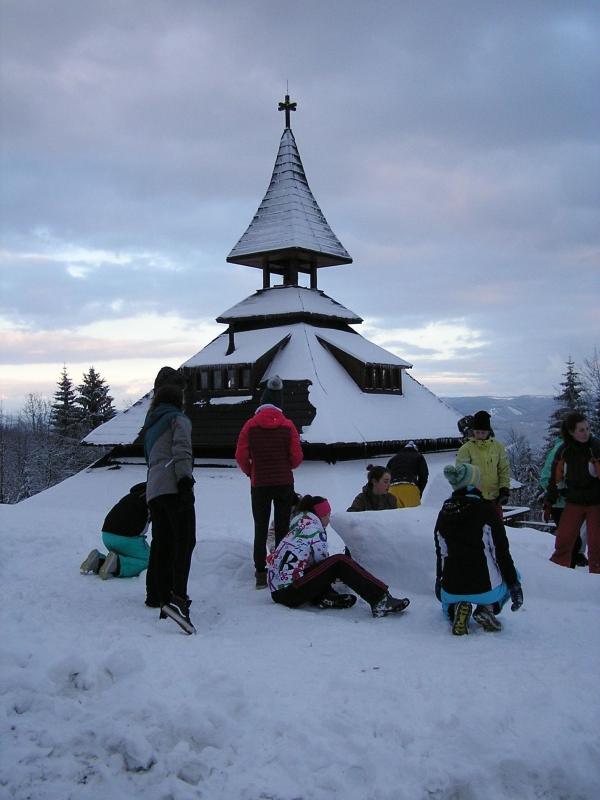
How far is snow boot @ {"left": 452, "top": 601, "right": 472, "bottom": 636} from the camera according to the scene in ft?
17.4

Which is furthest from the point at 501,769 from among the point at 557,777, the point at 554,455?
the point at 554,455

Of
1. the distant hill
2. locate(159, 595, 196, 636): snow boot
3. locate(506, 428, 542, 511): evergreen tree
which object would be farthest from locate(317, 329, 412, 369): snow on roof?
the distant hill

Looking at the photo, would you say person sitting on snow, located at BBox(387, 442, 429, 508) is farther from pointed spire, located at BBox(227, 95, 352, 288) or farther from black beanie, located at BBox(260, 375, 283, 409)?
pointed spire, located at BBox(227, 95, 352, 288)

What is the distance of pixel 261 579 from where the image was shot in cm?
704

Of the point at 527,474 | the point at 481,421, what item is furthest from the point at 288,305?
the point at 527,474

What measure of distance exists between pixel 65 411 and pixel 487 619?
1808 inches

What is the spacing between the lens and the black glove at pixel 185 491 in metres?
5.61

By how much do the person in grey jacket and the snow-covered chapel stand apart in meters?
10.2

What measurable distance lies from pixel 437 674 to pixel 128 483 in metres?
15.3

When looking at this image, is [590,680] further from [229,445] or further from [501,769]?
[229,445]

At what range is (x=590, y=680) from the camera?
4121 mm

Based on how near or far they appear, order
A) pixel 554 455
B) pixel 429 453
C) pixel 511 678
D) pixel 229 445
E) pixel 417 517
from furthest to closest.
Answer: pixel 429 453 < pixel 229 445 < pixel 554 455 < pixel 417 517 < pixel 511 678

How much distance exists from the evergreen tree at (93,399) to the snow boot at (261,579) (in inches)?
1639

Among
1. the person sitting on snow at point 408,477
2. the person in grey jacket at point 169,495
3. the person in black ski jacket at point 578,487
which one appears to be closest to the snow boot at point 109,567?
the person in grey jacket at point 169,495
